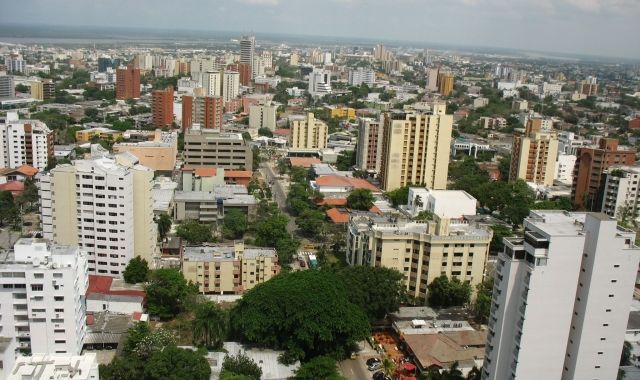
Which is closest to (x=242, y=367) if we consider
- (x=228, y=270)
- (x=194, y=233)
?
(x=228, y=270)

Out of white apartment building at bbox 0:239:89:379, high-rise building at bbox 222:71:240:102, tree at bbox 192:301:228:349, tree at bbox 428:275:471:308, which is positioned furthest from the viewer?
high-rise building at bbox 222:71:240:102

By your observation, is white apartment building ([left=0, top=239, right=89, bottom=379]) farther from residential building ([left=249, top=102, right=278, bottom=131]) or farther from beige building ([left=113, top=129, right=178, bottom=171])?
residential building ([left=249, top=102, right=278, bottom=131])

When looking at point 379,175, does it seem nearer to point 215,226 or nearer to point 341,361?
point 215,226

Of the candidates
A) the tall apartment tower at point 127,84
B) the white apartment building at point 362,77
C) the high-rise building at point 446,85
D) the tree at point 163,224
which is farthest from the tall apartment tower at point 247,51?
the tree at point 163,224

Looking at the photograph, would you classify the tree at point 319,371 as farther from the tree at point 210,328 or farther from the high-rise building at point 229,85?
the high-rise building at point 229,85

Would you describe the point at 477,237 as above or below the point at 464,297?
above

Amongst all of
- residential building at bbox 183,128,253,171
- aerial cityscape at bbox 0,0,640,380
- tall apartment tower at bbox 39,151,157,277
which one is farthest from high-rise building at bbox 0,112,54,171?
tall apartment tower at bbox 39,151,157,277

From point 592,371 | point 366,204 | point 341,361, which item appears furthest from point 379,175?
point 592,371
